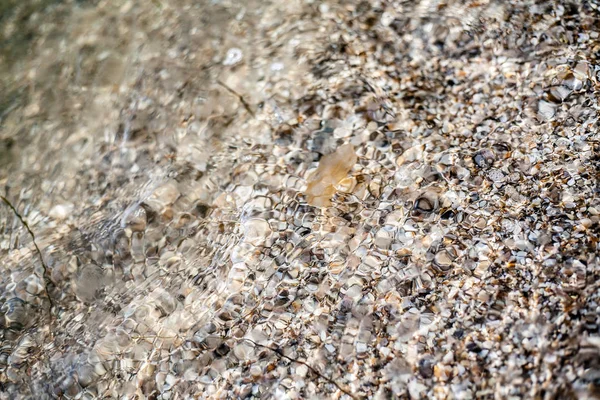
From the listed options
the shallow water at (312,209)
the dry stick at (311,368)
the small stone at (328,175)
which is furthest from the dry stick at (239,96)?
the dry stick at (311,368)

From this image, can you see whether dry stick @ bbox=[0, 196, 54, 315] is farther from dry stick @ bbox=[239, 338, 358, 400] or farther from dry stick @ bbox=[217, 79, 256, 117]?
dry stick @ bbox=[217, 79, 256, 117]

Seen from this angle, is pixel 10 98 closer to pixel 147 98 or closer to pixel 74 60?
pixel 74 60

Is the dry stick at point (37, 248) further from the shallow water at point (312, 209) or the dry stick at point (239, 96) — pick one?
the dry stick at point (239, 96)

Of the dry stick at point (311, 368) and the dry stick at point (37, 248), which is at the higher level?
the dry stick at point (37, 248)

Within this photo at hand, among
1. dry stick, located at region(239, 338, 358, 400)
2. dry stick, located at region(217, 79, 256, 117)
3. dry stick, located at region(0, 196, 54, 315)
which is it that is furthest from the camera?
dry stick, located at region(217, 79, 256, 117)

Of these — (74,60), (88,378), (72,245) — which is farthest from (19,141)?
(88,378)

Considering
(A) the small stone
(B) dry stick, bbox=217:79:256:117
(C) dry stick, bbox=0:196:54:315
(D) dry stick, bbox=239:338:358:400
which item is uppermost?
(B) dry stick, bbox=217:79:256:117

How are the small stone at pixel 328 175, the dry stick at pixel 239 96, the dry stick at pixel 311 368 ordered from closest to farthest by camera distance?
the dry stick at pixel 311 368, the small stone at pixel 328 175, the dry stick at pixel 239 96

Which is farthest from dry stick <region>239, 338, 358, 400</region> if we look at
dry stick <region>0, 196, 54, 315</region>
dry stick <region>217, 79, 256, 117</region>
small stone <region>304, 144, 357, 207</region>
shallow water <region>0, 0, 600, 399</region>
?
dry stick <region>217, 79, 256, 117</region>
